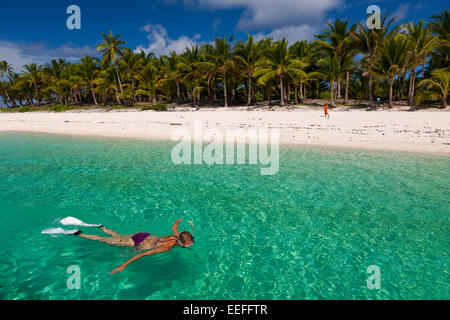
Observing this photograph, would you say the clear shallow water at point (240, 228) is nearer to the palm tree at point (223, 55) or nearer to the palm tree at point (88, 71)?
the palm tree at point (223, 55)

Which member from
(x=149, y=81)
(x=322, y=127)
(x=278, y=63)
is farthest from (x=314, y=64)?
(x=149, y=81)

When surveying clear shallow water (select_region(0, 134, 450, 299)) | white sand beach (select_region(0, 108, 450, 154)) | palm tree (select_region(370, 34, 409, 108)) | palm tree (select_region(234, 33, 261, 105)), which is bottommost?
clear shallow water (select_region(0, 134, 450, 299))

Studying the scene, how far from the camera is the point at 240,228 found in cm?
558

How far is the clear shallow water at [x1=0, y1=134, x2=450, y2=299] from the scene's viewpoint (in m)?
3.86

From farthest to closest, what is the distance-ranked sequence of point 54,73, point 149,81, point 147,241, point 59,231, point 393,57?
1. point 54,73
2. point 149,81
3. point 393,57
4. point 59,231
5. point 147,241

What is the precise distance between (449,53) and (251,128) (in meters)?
26.9

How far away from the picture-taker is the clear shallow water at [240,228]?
3.86 m

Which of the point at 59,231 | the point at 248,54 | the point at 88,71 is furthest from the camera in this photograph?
the point at 88,71

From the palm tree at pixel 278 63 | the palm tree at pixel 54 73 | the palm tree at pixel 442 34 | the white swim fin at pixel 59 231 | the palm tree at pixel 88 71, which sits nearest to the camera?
the white swim fin at pixel 59 231

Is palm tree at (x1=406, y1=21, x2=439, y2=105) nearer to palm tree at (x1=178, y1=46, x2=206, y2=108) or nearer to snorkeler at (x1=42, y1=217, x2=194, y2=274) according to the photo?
palm tree at (x1=178, y1=46, x2=206, y2=108)

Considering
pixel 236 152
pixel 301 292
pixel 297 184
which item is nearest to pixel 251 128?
pixel 236 152

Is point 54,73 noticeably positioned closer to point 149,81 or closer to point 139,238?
point 149,81

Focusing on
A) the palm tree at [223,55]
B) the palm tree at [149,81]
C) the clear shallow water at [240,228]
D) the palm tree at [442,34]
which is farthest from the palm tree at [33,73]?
the palm tree at [442,34]

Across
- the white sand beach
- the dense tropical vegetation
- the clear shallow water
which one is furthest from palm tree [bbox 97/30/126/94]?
the clear shallow water
